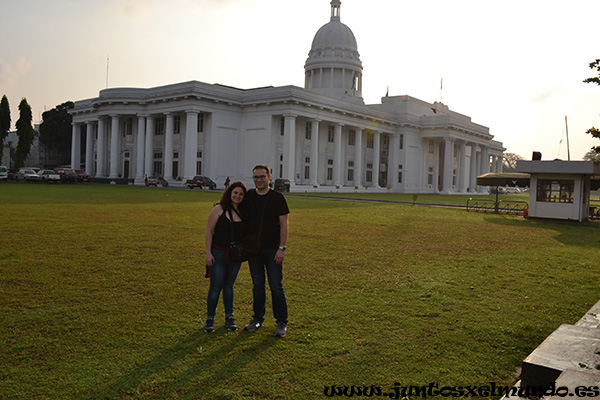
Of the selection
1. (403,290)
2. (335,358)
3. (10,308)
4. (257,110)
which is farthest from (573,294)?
(257,110)

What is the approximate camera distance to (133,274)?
8766 mm

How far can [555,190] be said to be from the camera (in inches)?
957

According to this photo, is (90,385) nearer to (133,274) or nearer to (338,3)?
(133,274)

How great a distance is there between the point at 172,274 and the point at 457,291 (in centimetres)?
508

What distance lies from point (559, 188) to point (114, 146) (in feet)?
163

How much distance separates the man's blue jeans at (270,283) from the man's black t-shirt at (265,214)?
17cm

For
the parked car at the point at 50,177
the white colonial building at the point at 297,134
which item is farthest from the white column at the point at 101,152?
the parked car at the point at 50,177

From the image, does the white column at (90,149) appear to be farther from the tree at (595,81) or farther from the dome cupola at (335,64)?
the tree at (595,81)

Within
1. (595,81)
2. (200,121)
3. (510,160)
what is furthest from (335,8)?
(510,160)

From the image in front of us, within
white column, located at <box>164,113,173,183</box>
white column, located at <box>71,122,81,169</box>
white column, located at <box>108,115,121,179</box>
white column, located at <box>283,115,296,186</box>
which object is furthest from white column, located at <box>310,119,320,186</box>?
white column, located at <box>71,122,81,169</box>

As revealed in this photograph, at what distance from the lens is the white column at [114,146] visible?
58.2 m

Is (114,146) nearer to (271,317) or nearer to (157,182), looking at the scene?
(157,182)

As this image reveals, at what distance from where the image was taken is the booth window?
939 inches

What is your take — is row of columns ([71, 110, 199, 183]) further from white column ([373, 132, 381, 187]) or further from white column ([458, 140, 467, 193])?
white column ([458, 140, 467, 193])
